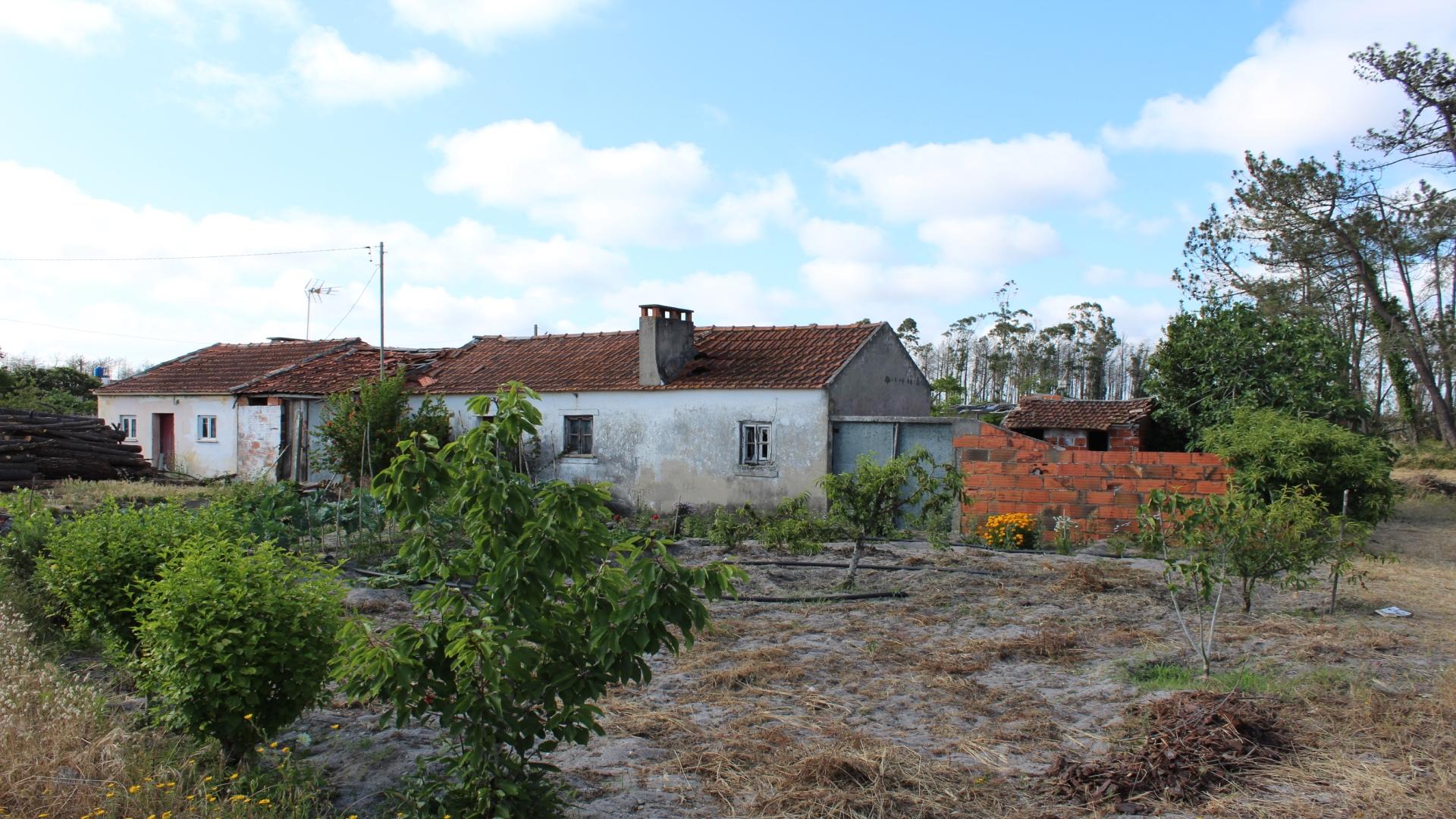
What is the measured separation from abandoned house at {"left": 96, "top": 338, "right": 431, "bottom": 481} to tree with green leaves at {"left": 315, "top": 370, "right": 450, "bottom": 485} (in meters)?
2.60

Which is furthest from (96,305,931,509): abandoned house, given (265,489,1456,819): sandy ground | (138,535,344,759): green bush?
(138,535,344,759): green bush

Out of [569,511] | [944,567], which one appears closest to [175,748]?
[569,511]

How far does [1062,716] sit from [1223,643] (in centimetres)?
243

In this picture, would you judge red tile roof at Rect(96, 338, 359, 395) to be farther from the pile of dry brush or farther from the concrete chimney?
the pile of dry brush

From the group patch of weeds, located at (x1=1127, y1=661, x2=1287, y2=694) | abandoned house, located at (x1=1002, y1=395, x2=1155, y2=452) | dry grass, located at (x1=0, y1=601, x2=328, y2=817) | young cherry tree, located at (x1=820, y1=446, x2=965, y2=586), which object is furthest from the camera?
abandoned house, located at (x1=1002, y1=395, x2=1155, y2=452)

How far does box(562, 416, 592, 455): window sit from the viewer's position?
19.7m

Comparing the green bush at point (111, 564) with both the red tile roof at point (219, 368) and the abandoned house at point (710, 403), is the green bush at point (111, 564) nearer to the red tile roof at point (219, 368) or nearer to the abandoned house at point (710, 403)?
the abandoned house at point (710, 403)

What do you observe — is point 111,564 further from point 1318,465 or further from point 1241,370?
point 1241,370

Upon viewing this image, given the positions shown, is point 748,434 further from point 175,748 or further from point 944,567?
point 175,748

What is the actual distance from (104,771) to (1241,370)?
1894 centimetres

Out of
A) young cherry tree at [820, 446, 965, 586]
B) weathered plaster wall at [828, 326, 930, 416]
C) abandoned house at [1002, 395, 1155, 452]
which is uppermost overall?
weathered plaster wall at [828, 326, 930, 416]

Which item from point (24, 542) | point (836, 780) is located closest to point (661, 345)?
point (24, 542)

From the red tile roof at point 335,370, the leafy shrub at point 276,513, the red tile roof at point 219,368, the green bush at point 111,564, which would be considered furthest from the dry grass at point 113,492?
the red tile roof at point 219,368

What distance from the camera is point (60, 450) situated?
17.0m
